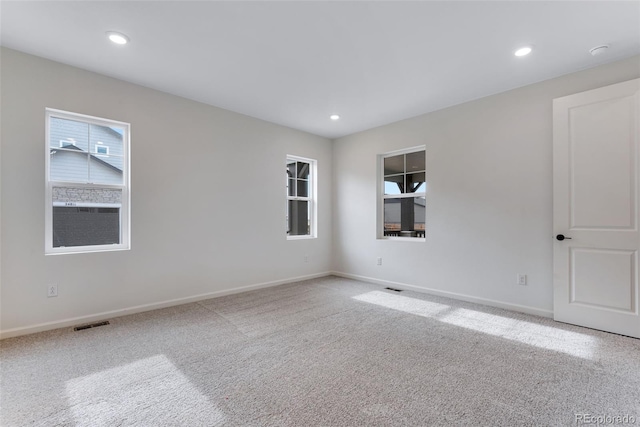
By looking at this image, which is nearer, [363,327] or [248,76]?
[363,327]

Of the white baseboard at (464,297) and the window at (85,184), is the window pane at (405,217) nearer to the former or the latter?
the white baseboard at (464,297)

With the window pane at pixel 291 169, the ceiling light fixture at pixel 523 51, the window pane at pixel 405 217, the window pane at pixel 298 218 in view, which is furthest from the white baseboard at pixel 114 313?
the ceiling light fixture at pixel 523 51

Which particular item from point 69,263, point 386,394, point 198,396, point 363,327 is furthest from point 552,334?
point 69,263

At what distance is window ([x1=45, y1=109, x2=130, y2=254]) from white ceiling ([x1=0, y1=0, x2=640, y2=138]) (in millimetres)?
634

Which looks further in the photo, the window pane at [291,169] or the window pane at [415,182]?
the window pane at [291,169]

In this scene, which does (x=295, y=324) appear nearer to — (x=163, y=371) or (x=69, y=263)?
(x=163, y=371)

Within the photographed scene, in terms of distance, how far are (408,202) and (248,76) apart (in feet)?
9.82

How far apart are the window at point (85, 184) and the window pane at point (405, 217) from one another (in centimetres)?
375

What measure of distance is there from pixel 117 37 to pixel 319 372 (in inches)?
124

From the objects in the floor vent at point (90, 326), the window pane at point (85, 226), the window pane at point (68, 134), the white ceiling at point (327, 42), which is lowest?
the floor vent at point (90, 326)

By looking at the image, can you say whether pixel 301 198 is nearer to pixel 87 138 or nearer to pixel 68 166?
pixel 87 138

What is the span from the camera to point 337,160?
555 centimetres

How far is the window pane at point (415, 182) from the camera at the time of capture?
446 cm

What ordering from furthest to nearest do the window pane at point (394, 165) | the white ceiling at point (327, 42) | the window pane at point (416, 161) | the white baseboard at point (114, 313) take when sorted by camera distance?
the window pane at point (394, 165) → the window pane at point (416, 161) → the white baseboard at point (114, 313) → the white ceiling at point (327, 42)
